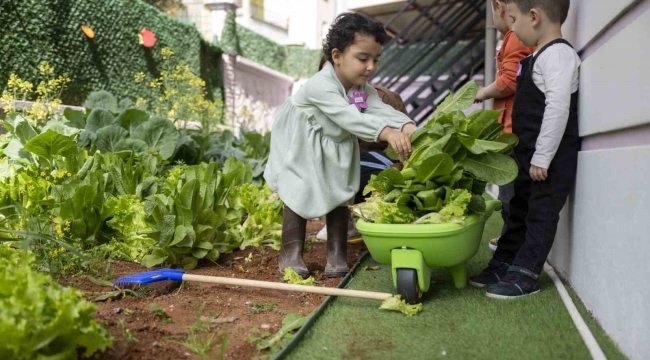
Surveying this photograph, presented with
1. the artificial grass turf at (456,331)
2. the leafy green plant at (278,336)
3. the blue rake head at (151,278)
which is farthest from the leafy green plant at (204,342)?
the blue rake head at (151,278)

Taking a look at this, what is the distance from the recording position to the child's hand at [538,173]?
95.7 inches

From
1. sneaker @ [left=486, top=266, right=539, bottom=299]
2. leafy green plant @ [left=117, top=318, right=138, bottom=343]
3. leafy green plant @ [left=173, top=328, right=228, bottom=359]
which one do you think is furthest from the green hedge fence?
sneaker @ [left=486, top=266, right=539, bottom=299]

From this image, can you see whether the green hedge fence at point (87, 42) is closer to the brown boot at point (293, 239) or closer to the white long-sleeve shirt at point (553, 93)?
the brown boot at point (293, 239)

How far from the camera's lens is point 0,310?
1420 millimetres

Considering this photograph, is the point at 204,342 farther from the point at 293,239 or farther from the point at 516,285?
the point at 516,285

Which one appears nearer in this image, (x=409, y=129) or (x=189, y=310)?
(x=189, y=310)

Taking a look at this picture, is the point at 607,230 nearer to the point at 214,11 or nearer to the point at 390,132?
the point at 390,132

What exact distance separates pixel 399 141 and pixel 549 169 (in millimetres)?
693

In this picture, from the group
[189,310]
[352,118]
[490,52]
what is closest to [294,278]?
[189,310]

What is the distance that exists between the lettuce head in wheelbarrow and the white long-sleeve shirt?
5.6 inches

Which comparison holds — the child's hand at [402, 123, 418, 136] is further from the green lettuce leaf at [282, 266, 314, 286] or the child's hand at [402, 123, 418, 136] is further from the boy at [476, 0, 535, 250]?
the green lettuce leaf at [282, 266, 314, 286]

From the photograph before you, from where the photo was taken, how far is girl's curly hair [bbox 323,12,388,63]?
2863 millimetres

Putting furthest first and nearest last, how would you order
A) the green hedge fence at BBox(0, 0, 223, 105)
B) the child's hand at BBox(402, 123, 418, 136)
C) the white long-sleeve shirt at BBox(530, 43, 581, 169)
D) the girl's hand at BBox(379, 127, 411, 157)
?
the green hedge fence at BBox(0, 0, 223, 105)
the child's hand at BBox(402, 123, 418, 136)
the girl's hand at BBox(379, 127, 411, 157)
the white long-sleeve shirt at BBox(530, 43, 581, 169)

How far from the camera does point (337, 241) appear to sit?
10.1 ft
